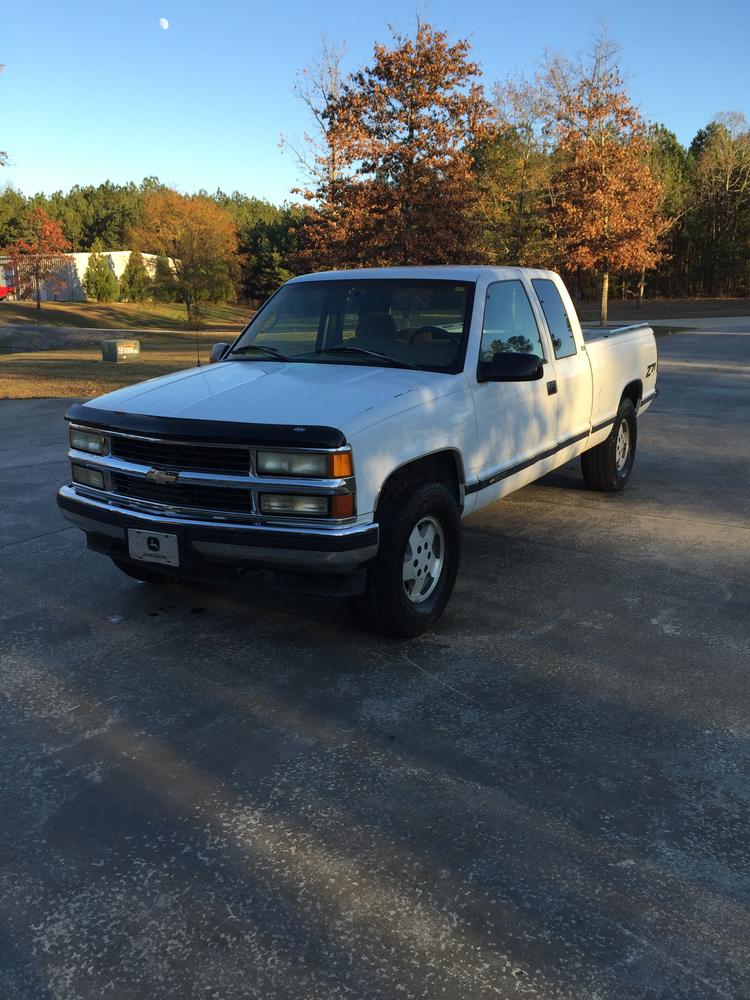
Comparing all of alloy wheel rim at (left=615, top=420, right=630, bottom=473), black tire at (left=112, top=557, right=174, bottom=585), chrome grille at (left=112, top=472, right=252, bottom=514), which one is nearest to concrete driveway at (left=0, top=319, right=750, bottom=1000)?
black tire at (left=112, top=557, right=174, bottom=585)

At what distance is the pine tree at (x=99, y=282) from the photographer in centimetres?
6269

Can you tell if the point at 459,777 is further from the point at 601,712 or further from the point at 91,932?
the point at 91,932

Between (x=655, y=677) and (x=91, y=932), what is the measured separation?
2.65 meters

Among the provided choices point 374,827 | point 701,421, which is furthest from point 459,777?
point 701,421

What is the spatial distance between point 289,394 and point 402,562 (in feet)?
3.28

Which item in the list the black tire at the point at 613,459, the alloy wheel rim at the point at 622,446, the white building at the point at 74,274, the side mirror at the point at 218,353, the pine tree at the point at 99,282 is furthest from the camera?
the pine tree at the point at 99,282

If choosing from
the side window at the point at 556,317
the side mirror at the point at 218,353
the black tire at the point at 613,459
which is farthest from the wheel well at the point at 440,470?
the black tire at the point at 613,459

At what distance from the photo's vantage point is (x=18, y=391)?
15258mm

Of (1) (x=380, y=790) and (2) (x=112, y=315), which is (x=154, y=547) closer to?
(1) (x=380, y=790)

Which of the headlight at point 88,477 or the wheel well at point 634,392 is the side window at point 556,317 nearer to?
the wheel well at point 634,392

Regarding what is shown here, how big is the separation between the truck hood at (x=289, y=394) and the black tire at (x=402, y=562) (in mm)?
431

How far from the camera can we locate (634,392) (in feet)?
25.1

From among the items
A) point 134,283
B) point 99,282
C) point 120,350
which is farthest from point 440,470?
point 134,283

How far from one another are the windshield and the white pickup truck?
12mm
